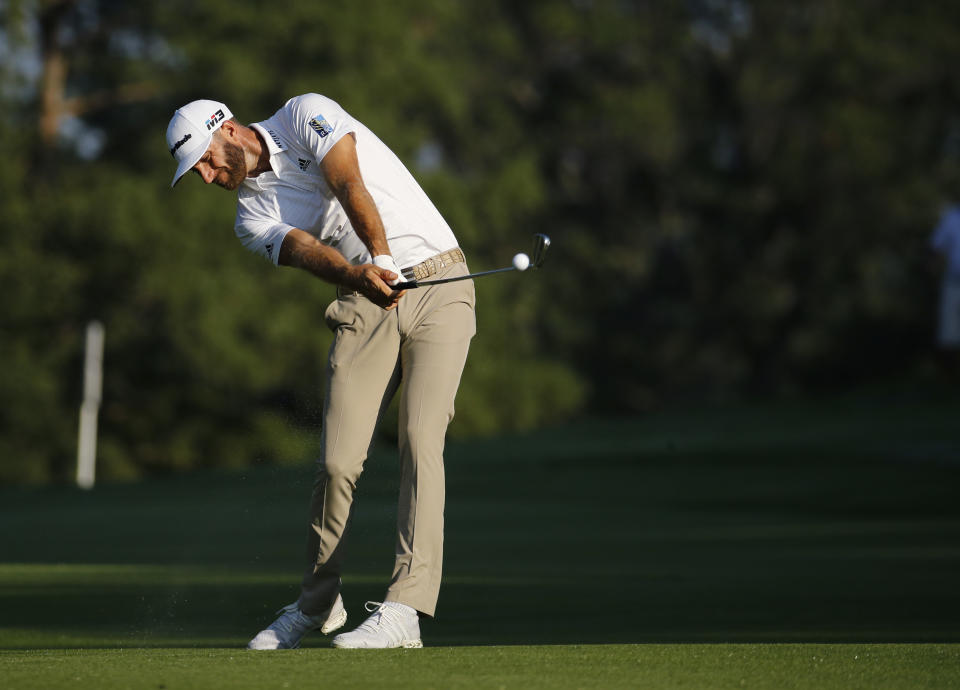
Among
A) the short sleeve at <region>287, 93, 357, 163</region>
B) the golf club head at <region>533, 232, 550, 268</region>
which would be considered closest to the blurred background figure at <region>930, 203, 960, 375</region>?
the golf club head at <region>533, 232, 550, 268</region>

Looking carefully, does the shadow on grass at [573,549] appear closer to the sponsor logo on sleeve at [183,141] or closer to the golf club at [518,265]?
the golf club at [518,265]

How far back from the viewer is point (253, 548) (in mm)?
9953

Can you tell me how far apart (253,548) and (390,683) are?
230 inches

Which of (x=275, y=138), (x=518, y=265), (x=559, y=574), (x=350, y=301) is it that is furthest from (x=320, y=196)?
(x=559, y=574)

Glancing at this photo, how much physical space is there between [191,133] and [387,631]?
5.66 feet

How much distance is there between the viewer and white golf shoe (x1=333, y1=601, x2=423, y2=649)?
205 inches

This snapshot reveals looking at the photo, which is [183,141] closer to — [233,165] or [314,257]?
[233,165]

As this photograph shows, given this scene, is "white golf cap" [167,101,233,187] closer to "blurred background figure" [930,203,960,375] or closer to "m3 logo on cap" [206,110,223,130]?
"m3 logo on cap" [206,110,223,130]

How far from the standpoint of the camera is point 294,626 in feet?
18.6

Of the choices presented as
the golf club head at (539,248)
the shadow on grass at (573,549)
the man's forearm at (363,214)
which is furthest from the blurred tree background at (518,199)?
the man's forearm at (363,214)

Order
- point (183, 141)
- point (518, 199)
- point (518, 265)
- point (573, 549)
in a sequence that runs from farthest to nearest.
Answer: point (518, 199) < point (573, 549) < point (183, 141) < point (518, 265)

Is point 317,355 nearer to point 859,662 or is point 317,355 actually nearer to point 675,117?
point 675,117

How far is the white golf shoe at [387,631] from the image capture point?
17.1 feet

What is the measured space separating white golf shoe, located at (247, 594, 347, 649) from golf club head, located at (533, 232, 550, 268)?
1.31m
